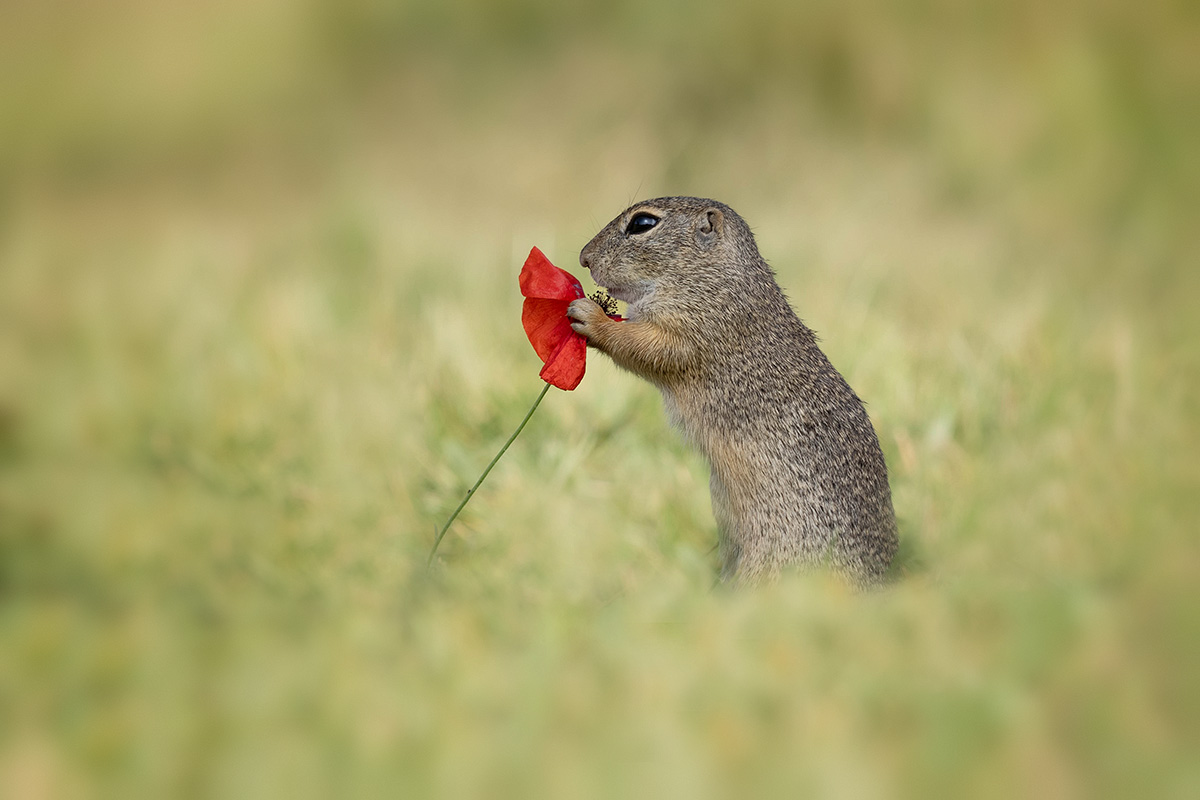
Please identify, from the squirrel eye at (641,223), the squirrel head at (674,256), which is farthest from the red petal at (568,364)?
the squirrel eye at (641,223)

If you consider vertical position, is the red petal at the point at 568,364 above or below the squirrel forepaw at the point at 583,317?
below

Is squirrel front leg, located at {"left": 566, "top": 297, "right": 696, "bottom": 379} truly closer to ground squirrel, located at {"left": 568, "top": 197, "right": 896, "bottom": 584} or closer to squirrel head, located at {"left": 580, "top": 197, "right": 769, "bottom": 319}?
ground squirrel, located at {"left": 568, "top": 197, "right": 896, "bottom": 584}

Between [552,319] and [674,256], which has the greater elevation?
[674,256]

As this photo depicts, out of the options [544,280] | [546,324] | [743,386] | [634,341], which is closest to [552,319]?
[546,324]

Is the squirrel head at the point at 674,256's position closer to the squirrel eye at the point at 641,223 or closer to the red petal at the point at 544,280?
the squirrel eye at the point at 641,223

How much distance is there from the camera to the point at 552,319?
3812 mm

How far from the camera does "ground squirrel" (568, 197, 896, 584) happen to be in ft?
12.0

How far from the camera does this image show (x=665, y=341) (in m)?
3.85

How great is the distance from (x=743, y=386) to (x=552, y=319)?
26.2 inches

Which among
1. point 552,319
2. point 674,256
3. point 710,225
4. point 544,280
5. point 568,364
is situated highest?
point 710,225

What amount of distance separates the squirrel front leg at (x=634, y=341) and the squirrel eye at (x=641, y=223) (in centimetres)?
37

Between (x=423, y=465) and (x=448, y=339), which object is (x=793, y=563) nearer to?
(x=423, y=465)

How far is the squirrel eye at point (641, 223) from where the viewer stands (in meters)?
4.07

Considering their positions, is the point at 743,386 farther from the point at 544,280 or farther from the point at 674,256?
the point at 544,280
